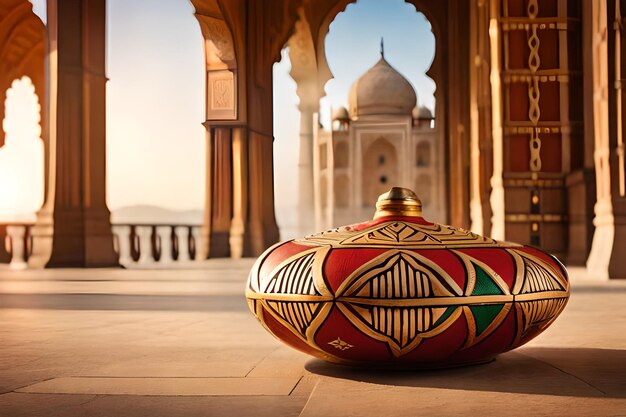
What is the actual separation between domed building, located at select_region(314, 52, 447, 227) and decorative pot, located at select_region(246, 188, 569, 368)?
39.4 meters

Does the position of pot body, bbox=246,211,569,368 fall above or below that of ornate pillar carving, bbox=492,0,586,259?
below

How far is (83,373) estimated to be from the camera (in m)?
2.54

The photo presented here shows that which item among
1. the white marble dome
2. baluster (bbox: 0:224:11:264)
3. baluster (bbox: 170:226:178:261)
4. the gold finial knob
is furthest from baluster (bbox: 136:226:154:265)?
the white marble dome

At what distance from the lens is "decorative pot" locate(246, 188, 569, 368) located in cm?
230

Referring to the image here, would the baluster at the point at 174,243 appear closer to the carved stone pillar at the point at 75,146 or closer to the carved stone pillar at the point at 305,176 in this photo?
the carved stone pillar at the point at 75,146

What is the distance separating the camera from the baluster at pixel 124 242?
15.7 m

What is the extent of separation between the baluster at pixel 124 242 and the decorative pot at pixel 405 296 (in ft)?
44.1

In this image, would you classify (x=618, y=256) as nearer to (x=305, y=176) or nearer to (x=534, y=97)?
(x=534, y=97)

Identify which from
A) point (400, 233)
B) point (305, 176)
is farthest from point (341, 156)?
point (400, 233)

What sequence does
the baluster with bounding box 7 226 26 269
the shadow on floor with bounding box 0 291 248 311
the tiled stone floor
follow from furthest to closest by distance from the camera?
the baluster with bounding box 7 226 26 269 → the shadow on floor with bounding box 0 291 248 311 → the tiled stone floor

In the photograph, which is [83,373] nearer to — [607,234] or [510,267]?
[510,267]

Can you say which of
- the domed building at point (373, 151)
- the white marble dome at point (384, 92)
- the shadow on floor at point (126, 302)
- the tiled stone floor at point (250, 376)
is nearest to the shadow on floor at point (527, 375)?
the tiled stone floor at point (250, 376)

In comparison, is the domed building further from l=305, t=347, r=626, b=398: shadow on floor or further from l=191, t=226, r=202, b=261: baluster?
l=305, t=347, r=626, b=398: shadow on floor

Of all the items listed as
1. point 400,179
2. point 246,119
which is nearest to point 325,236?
point 246,119
